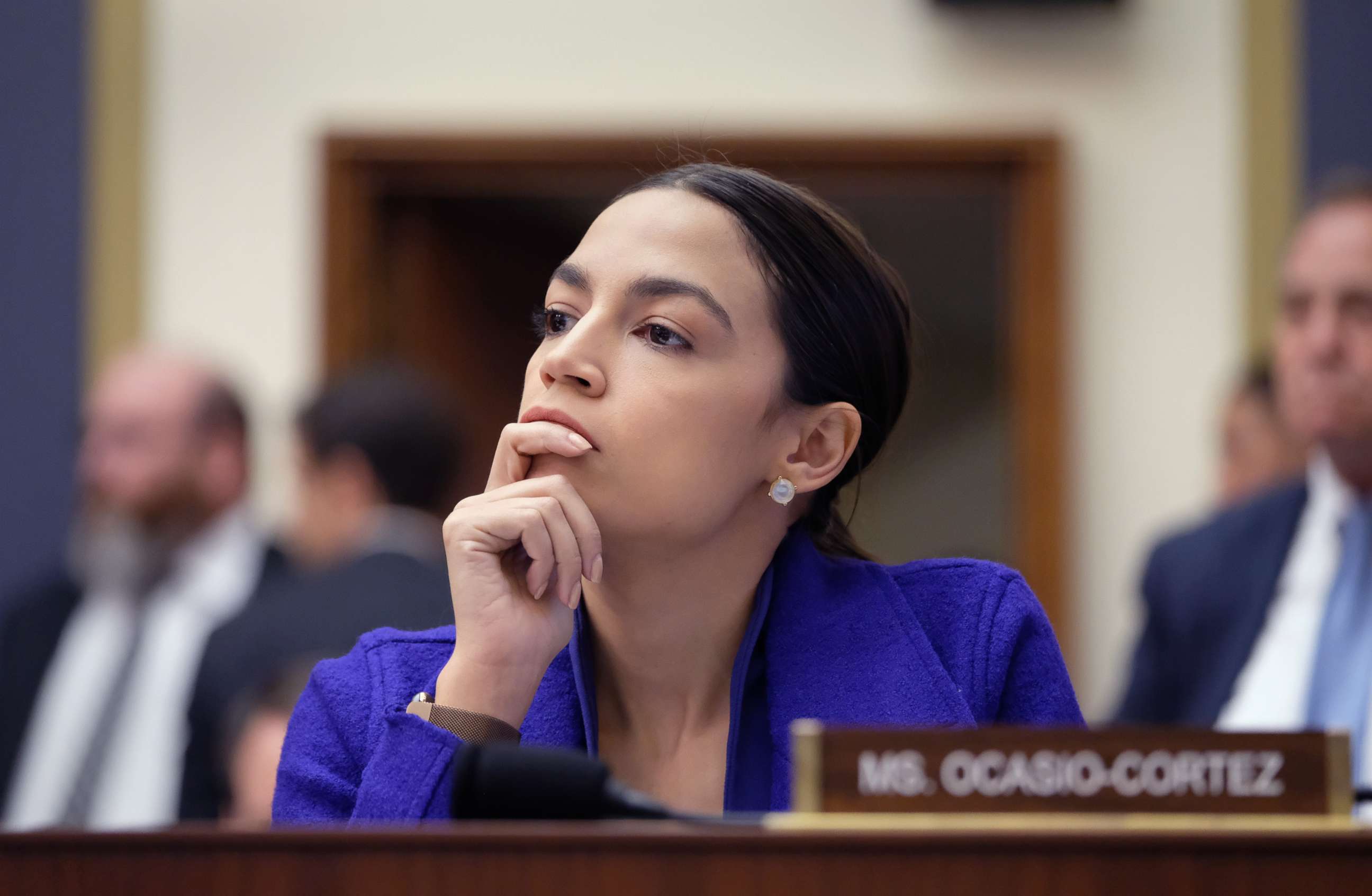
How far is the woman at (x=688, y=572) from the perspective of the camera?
134 cm

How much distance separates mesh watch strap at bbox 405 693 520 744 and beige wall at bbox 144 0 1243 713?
2.72 m

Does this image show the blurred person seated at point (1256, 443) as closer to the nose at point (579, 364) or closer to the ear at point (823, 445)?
the ear at point (823, 445)

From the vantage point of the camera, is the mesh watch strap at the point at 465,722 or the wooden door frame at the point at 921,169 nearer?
the mesh watch strap at the point at 465,722

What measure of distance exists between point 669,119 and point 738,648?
2.64m

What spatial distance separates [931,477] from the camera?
5527 millimetres

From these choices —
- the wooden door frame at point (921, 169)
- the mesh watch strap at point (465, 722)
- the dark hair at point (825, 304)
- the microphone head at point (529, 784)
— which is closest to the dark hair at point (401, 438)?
the wooden door frame at point (921, 169)

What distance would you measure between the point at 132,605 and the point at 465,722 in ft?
6.49

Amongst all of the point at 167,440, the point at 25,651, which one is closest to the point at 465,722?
the point at 25,651

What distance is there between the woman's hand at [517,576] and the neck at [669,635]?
8 cm

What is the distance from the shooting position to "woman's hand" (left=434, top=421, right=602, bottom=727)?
4.26ft

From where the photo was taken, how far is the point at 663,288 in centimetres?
139

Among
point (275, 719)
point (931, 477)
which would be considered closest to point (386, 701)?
point (275, 719)

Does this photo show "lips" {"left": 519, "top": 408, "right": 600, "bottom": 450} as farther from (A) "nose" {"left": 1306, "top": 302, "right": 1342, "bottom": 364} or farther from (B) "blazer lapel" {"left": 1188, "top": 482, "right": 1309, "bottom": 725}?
(A) "nose" {"left": 1306, "top": 302, "right": 1342, "bottom": 364}

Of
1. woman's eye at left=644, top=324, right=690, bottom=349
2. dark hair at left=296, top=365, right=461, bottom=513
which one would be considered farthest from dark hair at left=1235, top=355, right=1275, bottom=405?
woman's eye at left=644, top=324, right=690, bottom=349
